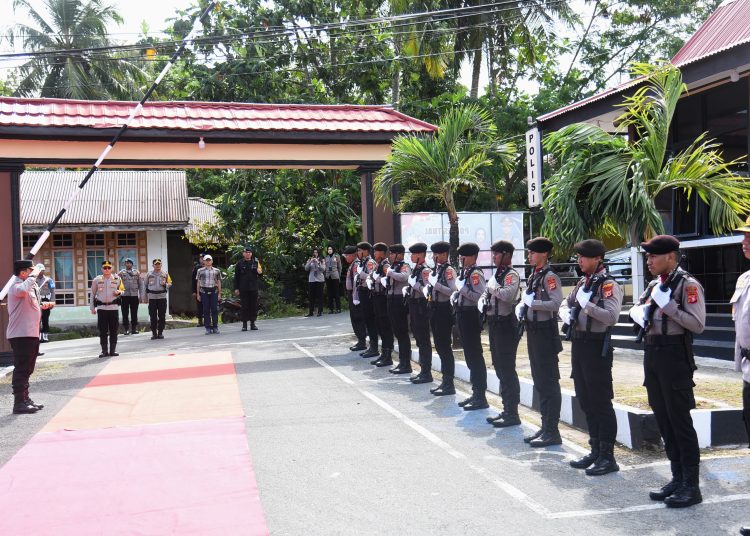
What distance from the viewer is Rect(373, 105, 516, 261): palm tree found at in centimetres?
1223

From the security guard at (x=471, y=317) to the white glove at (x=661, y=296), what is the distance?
135 inches

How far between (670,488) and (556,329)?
2125 millimetres

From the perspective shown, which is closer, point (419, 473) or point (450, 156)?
point (419, 473)

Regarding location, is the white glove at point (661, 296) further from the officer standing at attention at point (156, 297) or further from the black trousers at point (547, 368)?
the officer standing at attention at point (156, 297)

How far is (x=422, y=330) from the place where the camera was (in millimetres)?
10406

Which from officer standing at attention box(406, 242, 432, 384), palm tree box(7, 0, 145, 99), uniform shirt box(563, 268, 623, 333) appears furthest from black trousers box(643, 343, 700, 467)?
palm tree box(7, 0, 145, 99)

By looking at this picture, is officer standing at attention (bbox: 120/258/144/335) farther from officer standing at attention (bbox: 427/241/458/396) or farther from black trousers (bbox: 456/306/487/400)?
black trousers (bbox: 456/306/487/400)

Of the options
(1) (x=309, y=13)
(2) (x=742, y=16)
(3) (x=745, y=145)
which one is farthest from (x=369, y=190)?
(1) (x=309, y=13)

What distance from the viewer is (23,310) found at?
927 centimetres

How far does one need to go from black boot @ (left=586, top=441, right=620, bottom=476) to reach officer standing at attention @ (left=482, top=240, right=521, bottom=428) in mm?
1711

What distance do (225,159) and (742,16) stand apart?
10.8 m

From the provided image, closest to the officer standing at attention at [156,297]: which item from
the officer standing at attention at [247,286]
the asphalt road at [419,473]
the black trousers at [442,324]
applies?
the officer standing at attention at [247,286]

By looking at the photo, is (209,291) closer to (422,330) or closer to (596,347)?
(422,330)

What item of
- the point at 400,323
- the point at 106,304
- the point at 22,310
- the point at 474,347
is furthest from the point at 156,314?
the point at 474,347
